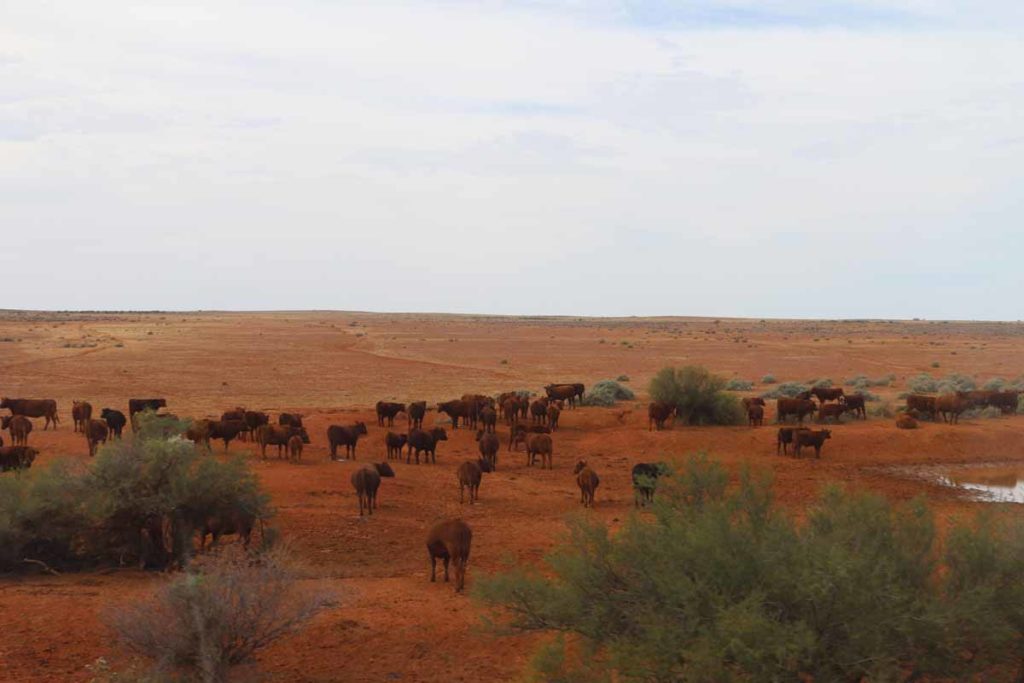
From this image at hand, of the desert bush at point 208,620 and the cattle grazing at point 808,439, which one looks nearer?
the desert bush at point 208,620

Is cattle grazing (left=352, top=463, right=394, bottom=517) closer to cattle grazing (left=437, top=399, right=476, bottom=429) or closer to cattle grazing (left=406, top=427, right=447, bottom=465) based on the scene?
cattle grazing (left=406, top=427, right=447, bottom=465)

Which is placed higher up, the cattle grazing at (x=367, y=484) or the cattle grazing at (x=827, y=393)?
the cattle grazing at (x=827, y=393)

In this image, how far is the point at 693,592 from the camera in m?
6.79

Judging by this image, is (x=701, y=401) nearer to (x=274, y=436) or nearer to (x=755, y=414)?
(x=755, y=414)

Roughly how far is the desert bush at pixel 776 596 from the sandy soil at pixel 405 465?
1.71m

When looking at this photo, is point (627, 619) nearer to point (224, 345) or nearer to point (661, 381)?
point (661, 381)

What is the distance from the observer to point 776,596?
681 centimetres

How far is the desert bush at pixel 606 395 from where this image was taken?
34.4m

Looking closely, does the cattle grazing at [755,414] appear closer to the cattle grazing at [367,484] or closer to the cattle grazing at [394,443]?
the cattle grazing at [394,443]

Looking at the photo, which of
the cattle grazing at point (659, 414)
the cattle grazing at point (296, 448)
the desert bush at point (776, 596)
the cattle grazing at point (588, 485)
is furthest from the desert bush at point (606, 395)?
the desert bush at point (776, 596)

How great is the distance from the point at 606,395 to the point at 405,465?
1391cm

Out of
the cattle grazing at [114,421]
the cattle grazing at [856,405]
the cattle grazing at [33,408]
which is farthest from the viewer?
the cattle grazing at [856,405]

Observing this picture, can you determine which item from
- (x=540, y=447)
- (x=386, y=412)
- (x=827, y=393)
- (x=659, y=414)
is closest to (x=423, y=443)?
(x=540, y=447)

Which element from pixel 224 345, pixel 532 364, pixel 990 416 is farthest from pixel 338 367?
pixel 990 416
